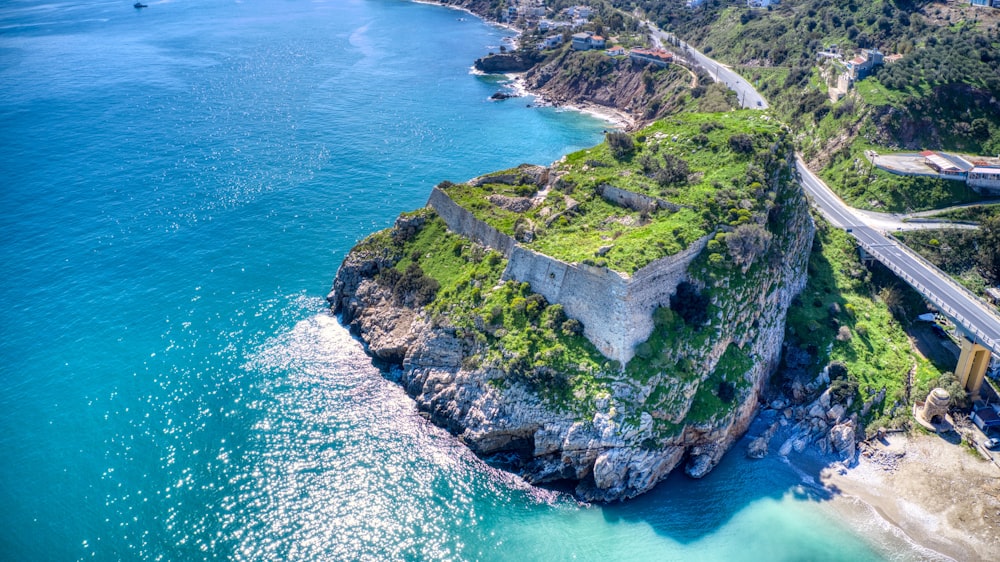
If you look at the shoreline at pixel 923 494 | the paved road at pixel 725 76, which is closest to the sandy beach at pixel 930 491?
the shoreline at pixel 923 494

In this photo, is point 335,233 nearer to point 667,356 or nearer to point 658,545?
point 667,356

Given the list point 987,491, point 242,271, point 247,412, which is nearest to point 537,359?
point 247,412

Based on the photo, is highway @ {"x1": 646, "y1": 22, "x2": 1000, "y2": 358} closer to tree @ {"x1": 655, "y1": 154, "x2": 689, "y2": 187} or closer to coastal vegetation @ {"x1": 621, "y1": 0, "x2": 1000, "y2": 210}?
coastal vegetation @ {"x1": 621, "y1": 0, "x2": 1000, "y2": 210}

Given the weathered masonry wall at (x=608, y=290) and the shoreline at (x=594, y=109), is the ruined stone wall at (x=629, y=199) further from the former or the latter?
the shoreline at (x=594, y=109)

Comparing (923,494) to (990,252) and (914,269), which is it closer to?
(914,269)

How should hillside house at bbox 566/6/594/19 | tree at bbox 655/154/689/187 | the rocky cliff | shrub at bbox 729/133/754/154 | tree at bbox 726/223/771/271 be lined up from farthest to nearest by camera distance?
hillside house at bbox 566/6/594/19, shrub at bbox 729/133/754/154, tree at bbox 655/154/689/187, tree at bbox 726/223/771/271, the rocky cliff

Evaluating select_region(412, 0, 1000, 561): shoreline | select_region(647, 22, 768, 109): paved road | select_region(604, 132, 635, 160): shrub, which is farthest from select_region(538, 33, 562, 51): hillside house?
select_region(412, 0, 1000, 561): shoreline
